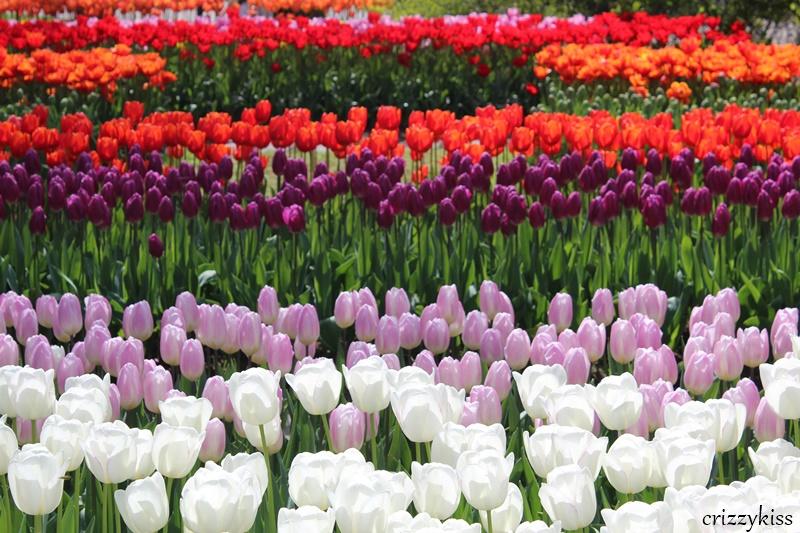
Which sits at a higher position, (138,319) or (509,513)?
(509,513)

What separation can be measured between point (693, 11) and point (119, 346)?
49.4 feet

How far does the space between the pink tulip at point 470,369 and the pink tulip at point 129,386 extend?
2.65 feet

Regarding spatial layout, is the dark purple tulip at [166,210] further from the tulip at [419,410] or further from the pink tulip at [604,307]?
the tulip at [419,410]

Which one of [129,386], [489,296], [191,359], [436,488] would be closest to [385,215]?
[489,296]

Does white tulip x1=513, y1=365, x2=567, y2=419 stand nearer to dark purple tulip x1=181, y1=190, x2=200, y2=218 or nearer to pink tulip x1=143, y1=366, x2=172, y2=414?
pink tulip x1=143, y1=366, x2=172, y2=414

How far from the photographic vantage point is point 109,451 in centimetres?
230

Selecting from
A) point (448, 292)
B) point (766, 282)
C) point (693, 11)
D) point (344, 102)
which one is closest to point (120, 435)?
point (448, 292)

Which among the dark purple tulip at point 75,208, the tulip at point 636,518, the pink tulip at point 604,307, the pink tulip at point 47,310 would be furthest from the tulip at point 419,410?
the dark purple tulip at point 75,208

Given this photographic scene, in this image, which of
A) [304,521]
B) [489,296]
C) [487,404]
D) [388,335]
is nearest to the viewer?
[304,521]

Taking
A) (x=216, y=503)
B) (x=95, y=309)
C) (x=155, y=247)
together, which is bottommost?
(x=155, y=247)

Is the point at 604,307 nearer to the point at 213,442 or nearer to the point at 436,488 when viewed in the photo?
the point at 213,442

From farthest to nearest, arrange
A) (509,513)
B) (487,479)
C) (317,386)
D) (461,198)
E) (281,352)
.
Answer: (461,198), (281,352), (317,386), (509,513), (487,479)

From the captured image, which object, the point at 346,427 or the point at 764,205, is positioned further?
the point at 764,205

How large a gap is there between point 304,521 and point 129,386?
1.24 meters
